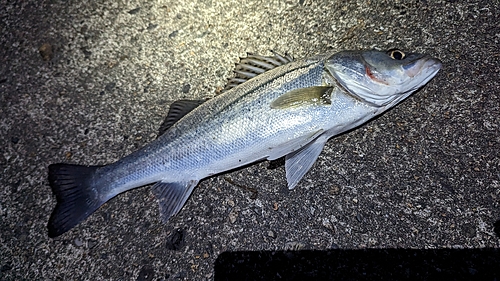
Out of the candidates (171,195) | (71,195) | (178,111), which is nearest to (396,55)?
(178,111)

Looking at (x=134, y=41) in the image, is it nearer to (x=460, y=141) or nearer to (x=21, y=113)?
(x=21, y=113)

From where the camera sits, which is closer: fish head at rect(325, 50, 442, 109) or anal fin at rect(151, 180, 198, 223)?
fish head at rect(325, 50, 442, 109)

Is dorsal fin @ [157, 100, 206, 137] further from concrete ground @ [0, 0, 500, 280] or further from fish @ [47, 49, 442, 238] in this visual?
concrete ground @ [0, 0, 500, 280]

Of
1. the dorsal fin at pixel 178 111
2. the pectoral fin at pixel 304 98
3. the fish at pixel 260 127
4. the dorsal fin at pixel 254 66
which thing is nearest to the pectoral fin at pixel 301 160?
the fish at pixel 260 127

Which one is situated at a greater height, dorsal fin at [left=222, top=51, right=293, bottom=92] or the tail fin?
dorsal fin at [left=222, top=51, right=293, bottom=92]

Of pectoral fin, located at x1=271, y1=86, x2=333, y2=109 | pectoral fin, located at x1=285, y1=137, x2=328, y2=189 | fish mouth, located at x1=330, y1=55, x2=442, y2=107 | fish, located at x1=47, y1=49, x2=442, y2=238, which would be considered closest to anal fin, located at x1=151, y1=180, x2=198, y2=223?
fish, located at x1=47, y1=49, x2=442, y2=238

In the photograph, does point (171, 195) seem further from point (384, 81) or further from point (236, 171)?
point (384, 81)

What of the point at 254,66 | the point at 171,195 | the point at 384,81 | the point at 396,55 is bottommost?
the point at 171,195

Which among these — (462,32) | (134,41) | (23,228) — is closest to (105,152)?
(23,228)
